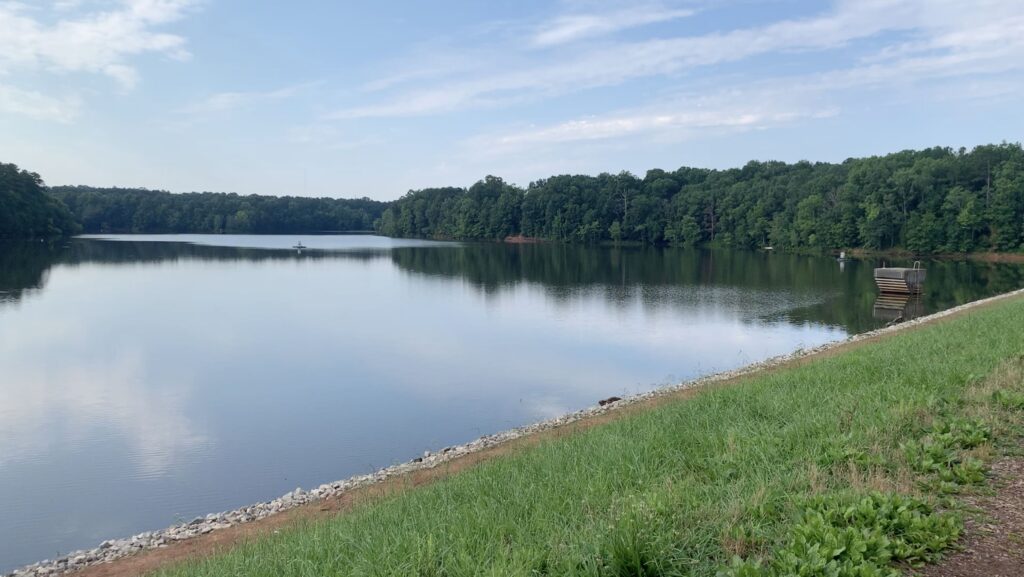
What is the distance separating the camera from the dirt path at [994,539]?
3715 millimetres

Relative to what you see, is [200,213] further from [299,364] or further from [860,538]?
[860,538]

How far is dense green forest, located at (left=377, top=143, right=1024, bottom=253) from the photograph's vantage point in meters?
68.8

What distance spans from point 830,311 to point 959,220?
4751 cm

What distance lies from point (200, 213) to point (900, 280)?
5482 inches

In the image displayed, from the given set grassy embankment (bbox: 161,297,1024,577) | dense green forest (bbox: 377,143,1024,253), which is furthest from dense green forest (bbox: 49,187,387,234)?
grassy embankment (bbox: 161,297,1024,577)

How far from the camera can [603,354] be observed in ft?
70.6

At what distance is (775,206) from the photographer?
88.6m

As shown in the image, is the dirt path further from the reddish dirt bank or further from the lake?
the reddish dirt bank

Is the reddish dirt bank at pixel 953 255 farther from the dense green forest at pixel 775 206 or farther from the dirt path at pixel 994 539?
the dirt path at pixel 994 539

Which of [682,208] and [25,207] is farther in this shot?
[682,208]

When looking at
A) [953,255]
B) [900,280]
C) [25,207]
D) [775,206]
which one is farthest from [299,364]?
[25,207]

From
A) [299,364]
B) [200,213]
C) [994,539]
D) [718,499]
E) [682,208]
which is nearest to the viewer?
[994,539]

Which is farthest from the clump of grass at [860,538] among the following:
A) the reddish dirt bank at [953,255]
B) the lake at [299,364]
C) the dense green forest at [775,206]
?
the dense green forest at [775,206]

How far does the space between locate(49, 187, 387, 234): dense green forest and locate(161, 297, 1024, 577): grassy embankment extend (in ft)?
444
